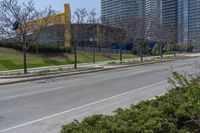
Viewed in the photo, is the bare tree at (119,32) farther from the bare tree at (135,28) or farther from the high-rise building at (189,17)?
the high-rise building at (189,17)

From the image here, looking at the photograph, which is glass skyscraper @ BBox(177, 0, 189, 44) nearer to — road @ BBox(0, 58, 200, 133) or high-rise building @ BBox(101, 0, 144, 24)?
high-rise building @ BBox(101, 0, 144, 24)

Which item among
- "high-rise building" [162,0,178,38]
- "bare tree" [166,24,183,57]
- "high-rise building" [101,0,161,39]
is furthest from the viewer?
"high-rise building" [101,0,161,39]

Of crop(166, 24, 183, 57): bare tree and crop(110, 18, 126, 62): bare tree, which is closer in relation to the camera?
crop(110, 18, 126, 62): bare tree

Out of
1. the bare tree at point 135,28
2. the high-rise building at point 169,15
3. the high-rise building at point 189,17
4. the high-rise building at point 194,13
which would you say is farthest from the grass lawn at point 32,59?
the high-rise building at point 169,15

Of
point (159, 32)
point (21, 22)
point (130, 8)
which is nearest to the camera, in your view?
point (21, 22)

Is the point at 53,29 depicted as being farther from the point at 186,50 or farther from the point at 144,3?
the point at 186,50

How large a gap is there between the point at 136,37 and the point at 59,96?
4051 centimetres

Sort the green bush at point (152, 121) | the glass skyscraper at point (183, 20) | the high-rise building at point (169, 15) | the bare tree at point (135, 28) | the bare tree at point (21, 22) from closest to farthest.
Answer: the green bush at point (152, 121)
the bare tree at point (21, 22)
the bare tree at point (135, 28)
the glass skyscraper at point (183, 20)
the high-rise building at point (169, 15)

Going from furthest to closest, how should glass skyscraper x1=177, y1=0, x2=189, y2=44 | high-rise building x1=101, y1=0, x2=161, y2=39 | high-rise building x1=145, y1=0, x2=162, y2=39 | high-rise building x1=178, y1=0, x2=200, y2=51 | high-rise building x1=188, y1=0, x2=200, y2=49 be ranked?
1. high-rise building x1=101, y1=0, x2=161, y2=39
2. high-rise building x1=145, y1=0, x2=162, y2=39
3. glass skyscraper x1=177, y1=0, x2=189, y2=44
4. high-rise building x1=178, y1=0, x2=200, y2=51
5. high-rise building x1=188, y1=0, x2=200, y2=49

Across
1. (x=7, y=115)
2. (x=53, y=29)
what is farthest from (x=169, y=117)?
(x=53, y=29)

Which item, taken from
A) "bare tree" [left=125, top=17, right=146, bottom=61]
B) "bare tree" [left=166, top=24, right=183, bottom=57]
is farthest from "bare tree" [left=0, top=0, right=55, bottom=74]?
"bare tree" [left=166, top=24, right=183, bottom=57]

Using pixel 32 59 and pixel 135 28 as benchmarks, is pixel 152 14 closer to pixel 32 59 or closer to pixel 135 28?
pixel 135 28

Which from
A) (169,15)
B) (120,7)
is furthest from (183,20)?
(120,7)

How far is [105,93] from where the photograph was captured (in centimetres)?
1611
